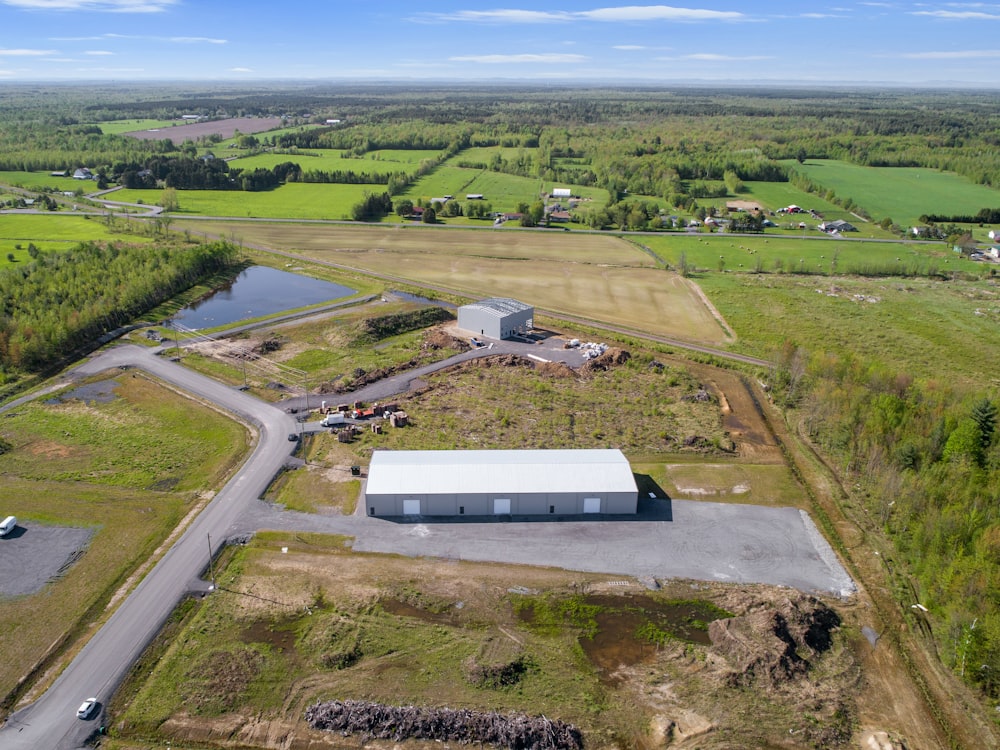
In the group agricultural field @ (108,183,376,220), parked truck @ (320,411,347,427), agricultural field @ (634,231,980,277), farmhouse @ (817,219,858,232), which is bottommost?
parked truck @ (320,411,347,427)

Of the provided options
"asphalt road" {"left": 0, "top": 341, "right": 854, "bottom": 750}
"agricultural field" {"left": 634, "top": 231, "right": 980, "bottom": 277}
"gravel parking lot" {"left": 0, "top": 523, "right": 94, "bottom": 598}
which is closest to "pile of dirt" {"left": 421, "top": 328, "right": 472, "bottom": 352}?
"asphalt road" {"left": 0, "top": 341, "right": 854, "bottom": 750}

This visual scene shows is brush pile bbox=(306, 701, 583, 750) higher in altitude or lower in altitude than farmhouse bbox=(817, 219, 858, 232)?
lower

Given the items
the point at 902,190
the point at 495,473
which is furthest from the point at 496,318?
the point at 902,190

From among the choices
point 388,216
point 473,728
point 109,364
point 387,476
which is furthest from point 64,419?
point 388,216

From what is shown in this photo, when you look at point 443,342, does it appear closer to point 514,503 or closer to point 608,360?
point 608,360

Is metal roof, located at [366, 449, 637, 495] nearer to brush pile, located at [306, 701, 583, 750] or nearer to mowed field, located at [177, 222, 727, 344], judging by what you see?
brush pile, located at [306, 701, 583, 750]

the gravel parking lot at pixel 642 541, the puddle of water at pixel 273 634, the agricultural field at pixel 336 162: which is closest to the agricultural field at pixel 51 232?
the agricultural field at pixel 336 162

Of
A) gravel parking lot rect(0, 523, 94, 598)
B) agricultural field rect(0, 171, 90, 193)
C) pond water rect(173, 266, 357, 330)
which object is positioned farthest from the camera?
agricultural field rect(0, 171, 90, 193)

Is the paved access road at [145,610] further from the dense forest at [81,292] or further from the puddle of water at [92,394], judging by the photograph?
the dense forest at [81,292]
